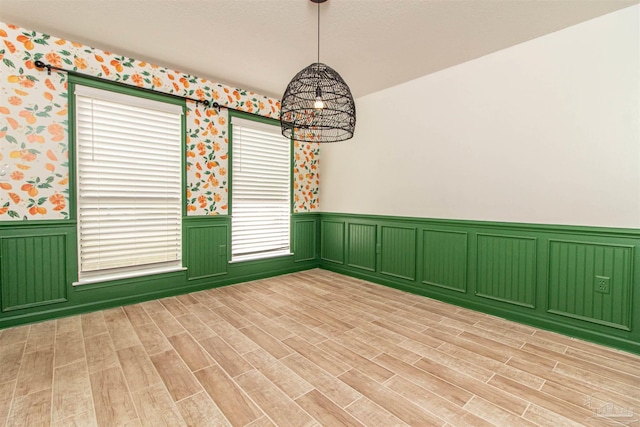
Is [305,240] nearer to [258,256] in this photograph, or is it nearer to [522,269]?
[258,256]

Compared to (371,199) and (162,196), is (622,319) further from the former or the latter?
(162,196)

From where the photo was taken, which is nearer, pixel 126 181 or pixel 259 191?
pixel 126 181

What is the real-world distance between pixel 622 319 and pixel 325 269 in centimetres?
351

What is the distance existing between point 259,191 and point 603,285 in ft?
12.8

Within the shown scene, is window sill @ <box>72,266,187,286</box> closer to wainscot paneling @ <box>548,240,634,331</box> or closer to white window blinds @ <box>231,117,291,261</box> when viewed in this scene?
white window blinds @ <box>231,117,291,261</box>

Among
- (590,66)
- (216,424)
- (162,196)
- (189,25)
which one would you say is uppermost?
(189,25)

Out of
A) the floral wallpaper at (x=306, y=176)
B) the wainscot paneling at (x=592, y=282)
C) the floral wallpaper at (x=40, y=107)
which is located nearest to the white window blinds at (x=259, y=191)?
the floral wallpaper at (x=306, y=176)

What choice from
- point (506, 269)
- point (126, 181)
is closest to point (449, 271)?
point (506, 269)

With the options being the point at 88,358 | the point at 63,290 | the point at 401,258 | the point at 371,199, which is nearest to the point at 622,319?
the point at 401,258

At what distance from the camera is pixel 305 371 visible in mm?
2109

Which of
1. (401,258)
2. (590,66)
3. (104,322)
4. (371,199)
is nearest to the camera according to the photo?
(590,66)

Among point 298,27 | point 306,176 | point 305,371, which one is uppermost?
point 298,27

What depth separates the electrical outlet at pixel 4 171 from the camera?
267cm

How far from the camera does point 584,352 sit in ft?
7.89
